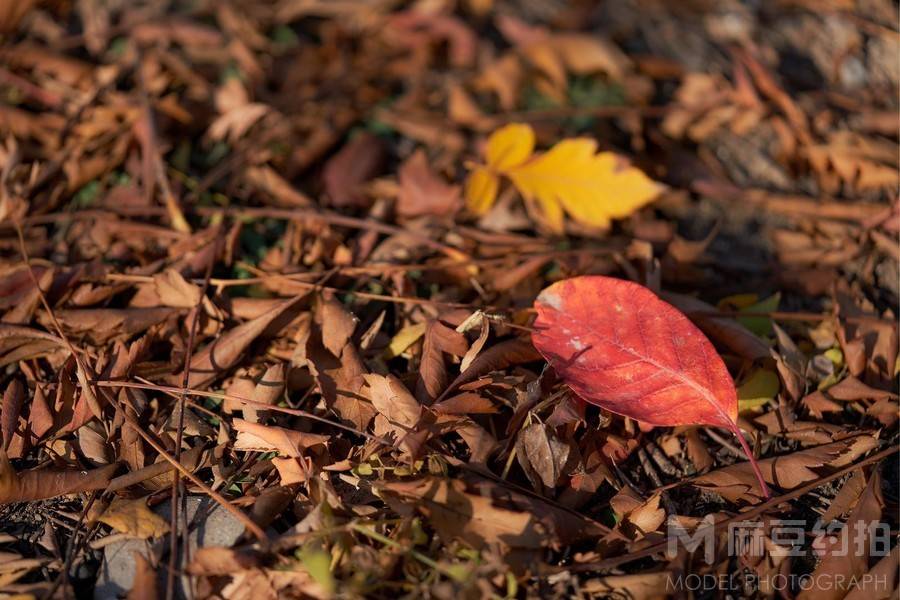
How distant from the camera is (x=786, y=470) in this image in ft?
3.95

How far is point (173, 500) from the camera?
43.9 inches

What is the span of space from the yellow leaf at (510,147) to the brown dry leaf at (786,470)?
77cm

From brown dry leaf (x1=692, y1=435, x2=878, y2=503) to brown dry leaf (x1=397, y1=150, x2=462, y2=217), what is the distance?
79 cm

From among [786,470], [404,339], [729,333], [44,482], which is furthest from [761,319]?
[44,482]

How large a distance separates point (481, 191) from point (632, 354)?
57 centimetres

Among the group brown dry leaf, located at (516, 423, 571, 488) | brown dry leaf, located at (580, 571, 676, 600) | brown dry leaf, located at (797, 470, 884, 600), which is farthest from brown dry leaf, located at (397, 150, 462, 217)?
brown dry leaf, located at (797, 470, 884, 600)

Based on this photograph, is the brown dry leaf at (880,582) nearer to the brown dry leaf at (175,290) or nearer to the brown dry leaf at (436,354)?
the brown dry leaf at (436,354)

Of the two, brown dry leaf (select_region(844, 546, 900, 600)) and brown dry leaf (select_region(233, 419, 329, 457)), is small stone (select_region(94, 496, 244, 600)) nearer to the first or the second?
brown dry leaf (select_region(233, 419, 329, 457))

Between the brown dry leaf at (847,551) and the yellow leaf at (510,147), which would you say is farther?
the yellow leaf at (510,147)

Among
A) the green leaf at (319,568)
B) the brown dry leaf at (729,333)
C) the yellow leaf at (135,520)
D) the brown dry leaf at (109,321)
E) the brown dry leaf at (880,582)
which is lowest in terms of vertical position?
the yellow leaf at (135,520)

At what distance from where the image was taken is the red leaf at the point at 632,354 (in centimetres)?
116

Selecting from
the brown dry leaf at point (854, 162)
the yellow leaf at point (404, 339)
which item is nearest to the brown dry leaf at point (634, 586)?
the yellow leaf at point (404, 339)

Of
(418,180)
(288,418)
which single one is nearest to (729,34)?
(418,180)

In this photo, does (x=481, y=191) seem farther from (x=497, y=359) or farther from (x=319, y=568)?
(x=319, y=568)
